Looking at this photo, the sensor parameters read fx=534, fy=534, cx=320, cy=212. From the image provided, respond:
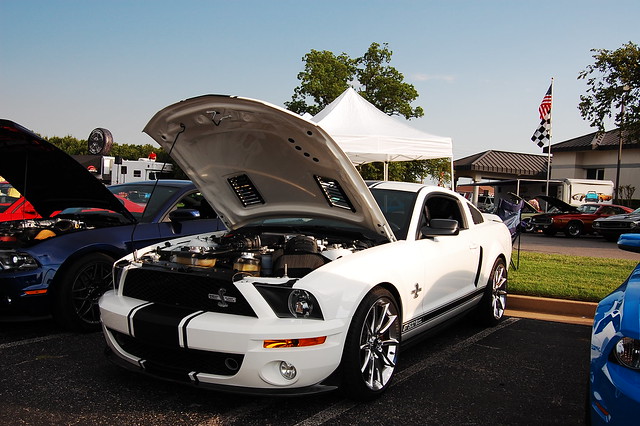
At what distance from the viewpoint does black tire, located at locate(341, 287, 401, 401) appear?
3.09 meters

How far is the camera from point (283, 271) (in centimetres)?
331

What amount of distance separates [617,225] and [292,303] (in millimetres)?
16574

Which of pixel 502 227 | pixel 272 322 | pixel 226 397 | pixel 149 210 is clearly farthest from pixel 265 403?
pixel 502 227

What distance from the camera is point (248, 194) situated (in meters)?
4.53

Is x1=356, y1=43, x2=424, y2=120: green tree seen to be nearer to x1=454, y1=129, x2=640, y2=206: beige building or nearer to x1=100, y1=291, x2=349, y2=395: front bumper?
x1=454, y1=129, x2=640, y2=206: beige building

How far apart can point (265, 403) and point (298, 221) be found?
1661 millimetres

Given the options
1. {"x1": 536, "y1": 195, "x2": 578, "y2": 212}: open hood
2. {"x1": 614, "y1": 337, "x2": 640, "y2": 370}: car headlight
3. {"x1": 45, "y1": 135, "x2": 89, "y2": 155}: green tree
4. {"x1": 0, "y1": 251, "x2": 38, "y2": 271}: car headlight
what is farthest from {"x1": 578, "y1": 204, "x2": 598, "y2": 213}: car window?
{"x1": 45, "y1": 135, "x2": 89, "y2": 155}: green tree

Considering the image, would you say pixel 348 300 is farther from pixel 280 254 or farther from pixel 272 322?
pixel 280 254

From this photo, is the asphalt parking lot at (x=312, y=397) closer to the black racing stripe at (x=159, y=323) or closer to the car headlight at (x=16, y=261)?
the black racing stripe at (x=159, y=323)

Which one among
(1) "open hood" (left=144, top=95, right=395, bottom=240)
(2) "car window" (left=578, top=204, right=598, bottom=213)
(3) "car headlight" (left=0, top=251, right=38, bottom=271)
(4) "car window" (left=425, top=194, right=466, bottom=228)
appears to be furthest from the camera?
(2) "car window" (left=578, top=204, right=598, bottom=213)

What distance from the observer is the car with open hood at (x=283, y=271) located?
2926 mm

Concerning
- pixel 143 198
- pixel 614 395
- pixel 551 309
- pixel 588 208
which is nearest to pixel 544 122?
pixel 588 208

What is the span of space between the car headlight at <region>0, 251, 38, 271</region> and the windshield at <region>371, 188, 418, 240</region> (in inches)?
115

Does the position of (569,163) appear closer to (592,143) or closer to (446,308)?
(592,143)
